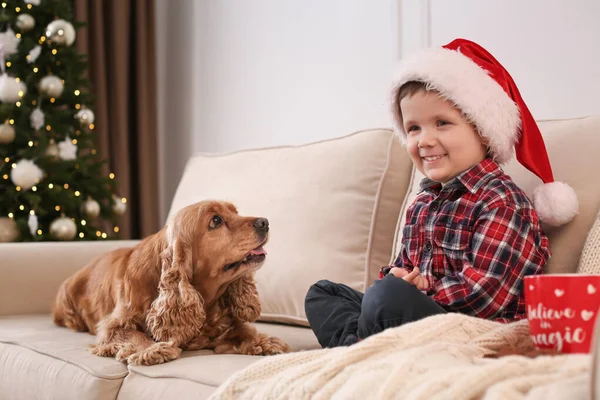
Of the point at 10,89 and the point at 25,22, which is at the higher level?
the point at 25,22

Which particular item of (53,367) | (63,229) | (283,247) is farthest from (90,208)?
(53,367)

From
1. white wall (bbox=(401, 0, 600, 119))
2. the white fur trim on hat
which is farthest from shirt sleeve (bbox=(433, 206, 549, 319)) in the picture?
white wall (bbox=(401, 0, 600, 119))

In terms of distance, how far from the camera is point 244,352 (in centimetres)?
186

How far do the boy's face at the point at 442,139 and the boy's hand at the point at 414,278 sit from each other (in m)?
0.26

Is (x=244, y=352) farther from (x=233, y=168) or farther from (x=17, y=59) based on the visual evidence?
(x=17, y=59)

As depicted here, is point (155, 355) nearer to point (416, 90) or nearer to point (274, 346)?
point (274, 346)

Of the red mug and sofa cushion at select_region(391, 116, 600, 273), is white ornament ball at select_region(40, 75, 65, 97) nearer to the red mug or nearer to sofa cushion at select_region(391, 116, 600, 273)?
sofa cushion at select_region(391, 116, 600, 273)

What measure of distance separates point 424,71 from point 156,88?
332 cm

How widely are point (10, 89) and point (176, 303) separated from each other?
2.48m

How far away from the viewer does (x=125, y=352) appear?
184 cm

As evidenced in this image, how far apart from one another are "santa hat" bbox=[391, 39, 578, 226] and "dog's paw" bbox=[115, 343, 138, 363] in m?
0.95

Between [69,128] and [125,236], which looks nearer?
[69,128]

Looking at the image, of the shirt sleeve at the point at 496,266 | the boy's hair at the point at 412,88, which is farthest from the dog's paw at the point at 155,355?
the boy's hair at the point at 412,88

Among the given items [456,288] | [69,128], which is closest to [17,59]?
[69,128]
